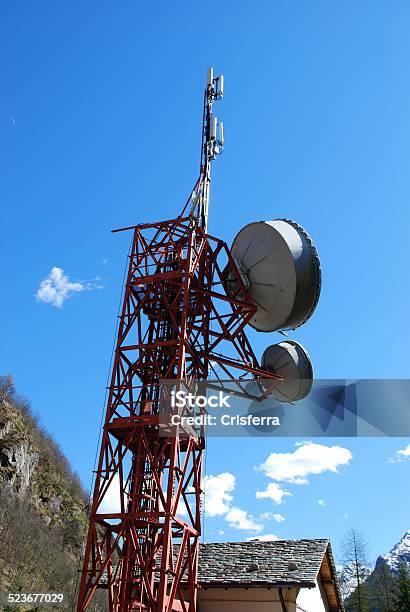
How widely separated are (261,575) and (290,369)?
22.8ft

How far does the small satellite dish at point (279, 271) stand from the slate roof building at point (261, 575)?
729 cm

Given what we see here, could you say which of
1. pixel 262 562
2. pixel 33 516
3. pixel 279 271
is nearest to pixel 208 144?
pixel 279 271

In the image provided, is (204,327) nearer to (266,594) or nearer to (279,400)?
(279,400)

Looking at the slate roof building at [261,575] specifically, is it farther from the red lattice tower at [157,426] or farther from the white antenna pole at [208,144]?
the white antenna pole at [208,144]

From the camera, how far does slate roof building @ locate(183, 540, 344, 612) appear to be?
16.7m

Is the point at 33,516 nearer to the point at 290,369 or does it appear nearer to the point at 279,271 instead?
the point at 290,369

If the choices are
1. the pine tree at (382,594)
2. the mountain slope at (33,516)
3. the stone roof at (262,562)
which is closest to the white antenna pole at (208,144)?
the stone roof at (262,562)

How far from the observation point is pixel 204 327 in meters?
20.6

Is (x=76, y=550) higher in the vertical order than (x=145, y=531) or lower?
higher

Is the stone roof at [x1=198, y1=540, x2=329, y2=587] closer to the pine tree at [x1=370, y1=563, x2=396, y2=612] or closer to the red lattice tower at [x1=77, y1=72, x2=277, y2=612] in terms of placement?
the red lattice tower at [x1=77, y1=72, x2=277, y2=612]

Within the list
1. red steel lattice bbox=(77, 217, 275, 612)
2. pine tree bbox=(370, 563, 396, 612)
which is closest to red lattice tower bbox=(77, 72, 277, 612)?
red steel lattice bbox=(77, 217, 275, 612)

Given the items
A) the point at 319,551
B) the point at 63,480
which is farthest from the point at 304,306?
the point at 63,480

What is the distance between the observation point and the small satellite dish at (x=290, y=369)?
69.6 feet

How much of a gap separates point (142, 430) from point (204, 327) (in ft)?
15.3
